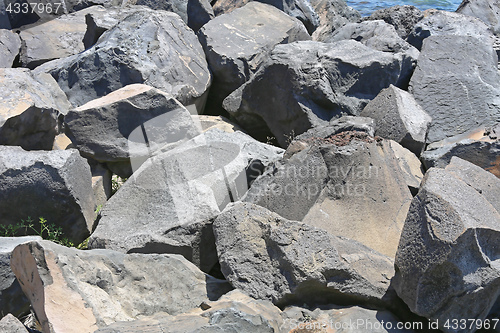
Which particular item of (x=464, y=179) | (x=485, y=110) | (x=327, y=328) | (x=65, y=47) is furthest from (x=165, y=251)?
(x=65, y=47)

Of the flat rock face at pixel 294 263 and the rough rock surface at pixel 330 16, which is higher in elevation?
the flat rock face at pixel 294 263

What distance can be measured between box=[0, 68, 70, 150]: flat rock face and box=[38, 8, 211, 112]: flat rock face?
0.33 metres

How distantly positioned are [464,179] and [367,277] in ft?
2.31

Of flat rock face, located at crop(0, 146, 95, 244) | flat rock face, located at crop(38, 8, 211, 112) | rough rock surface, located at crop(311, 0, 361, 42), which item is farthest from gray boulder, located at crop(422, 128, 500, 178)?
rough rock surface, located at crop(311, 0, 361, 42)

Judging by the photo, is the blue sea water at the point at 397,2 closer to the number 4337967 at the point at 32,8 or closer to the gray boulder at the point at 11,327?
the number 4337967 at the point at 32,8

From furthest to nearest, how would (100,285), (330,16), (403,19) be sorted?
(330,16) < (403,19) < (100,285)

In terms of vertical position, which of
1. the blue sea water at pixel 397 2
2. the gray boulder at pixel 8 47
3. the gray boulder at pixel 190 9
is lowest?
the blue sea water at pixel 397 2

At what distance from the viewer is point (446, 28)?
5594mm

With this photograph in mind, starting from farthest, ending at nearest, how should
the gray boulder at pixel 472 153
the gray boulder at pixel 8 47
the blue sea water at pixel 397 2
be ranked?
the blue sea water at pixel 397 2 → the gray boulder at pixel 8 47 → the gray boulder at pixel 472 153

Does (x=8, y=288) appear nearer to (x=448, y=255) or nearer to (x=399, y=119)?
(x=448, y=255)

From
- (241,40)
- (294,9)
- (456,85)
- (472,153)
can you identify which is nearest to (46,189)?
(241,40)

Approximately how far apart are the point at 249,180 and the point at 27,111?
5.59 ft

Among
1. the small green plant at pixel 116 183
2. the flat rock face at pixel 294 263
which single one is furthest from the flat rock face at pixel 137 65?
the flat rock face at pixel 294 263

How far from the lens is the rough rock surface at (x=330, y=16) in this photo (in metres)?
6.70
